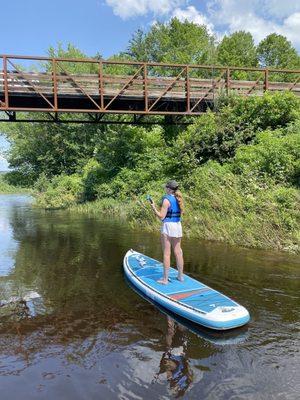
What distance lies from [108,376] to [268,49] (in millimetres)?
47804

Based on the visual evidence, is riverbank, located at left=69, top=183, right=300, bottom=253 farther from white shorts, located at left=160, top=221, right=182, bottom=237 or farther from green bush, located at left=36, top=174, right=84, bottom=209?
green bush, located at left=36, top=174, right=84, bottom=209

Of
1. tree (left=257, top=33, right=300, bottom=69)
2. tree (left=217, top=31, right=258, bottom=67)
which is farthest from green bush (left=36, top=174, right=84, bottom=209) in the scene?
tree (left=257, top=33, right=300, bottom=69)

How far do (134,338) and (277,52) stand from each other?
47.0 metres

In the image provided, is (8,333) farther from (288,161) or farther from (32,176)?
(32,176)

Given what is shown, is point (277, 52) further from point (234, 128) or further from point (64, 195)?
point (234, 128)

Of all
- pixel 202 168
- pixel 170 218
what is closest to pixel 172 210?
pixel 170 218

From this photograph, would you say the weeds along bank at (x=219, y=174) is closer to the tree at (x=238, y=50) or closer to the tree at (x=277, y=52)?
the tree at (x=238, y=50)

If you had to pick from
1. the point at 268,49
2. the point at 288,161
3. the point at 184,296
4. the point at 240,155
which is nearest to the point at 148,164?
the point at 240,155

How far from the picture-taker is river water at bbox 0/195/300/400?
456cm

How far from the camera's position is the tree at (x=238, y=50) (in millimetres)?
43781

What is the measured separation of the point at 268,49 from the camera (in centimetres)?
4675

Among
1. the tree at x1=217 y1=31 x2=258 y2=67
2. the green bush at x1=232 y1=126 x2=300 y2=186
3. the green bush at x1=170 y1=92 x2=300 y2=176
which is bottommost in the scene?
the green bush at x1=232 y1=126 x2=300 y2=186

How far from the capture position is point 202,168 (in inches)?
628

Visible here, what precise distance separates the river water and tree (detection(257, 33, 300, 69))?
41.4 m
